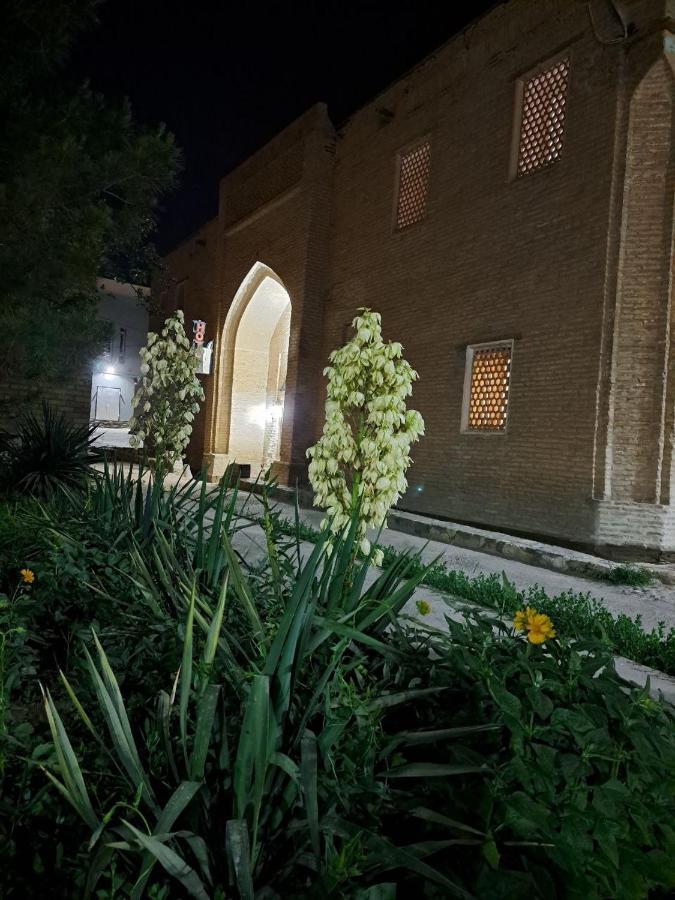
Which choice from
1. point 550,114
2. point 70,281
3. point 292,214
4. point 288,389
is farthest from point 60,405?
point 550,114

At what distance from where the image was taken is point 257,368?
698 inches

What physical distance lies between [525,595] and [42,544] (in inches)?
160

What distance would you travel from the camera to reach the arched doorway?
16.9 meters

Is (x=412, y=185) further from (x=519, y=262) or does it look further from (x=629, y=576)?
(x=629, y=576)

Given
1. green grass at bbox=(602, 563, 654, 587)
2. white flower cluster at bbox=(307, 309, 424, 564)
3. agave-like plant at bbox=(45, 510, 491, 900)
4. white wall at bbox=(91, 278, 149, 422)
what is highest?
white wall at bbox=(91, 278, 149, 422)

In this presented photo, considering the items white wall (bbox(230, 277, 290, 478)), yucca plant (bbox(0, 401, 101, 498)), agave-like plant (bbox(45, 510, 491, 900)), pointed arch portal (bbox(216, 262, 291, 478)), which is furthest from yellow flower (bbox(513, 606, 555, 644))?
white wall (bbox(230, 277, 290, 478))

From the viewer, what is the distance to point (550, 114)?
9242mm

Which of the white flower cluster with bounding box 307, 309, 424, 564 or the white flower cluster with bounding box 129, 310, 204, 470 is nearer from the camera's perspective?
the white flower cluster with bounding box 307, 309, 424, 564

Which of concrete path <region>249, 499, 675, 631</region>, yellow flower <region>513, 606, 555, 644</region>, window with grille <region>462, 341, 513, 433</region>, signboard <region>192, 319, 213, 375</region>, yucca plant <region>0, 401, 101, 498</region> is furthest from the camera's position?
signboard <region>192, 319, 213, 375</region>

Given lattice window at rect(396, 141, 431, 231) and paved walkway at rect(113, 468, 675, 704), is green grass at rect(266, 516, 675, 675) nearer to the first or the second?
paved walkway at rect(113, 468, 675, 704)

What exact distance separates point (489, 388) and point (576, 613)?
5.71 meters

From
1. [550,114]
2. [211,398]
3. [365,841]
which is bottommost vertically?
[365,841]

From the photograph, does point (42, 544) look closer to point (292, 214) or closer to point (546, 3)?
point (546, 3)

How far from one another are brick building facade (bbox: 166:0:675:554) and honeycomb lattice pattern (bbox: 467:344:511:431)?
1.3 inches
